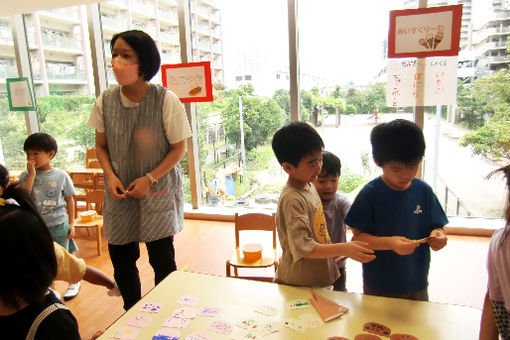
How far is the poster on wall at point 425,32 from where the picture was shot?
2840mm

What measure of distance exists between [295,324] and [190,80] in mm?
3099

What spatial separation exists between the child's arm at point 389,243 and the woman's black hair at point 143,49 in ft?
3.59

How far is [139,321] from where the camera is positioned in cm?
110

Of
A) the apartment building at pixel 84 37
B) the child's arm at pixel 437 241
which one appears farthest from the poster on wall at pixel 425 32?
the child's arm at pixel 437 241

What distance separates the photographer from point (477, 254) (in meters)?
2.85

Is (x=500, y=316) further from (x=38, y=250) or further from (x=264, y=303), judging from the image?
(x=38, y=250)

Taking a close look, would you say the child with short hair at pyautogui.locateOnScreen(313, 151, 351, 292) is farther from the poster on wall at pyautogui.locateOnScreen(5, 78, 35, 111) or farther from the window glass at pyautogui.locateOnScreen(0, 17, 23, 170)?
the window glass at pyautogui.locateOnScreen(0, 17, 23, 170)

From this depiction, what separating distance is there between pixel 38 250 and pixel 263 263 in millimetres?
1498

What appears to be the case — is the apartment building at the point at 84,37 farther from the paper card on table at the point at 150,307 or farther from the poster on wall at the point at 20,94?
the paper card on table at the point at 150,307

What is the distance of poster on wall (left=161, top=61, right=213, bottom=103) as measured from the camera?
3.66m

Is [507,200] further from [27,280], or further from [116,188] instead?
[116,188]

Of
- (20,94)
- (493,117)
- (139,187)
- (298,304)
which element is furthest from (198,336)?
(20,94)

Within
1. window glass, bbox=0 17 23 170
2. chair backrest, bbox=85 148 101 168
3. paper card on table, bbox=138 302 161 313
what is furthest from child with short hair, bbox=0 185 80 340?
window glass, bbox=0 17 23 170

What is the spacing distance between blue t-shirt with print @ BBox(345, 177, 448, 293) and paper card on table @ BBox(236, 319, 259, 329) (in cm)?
47
